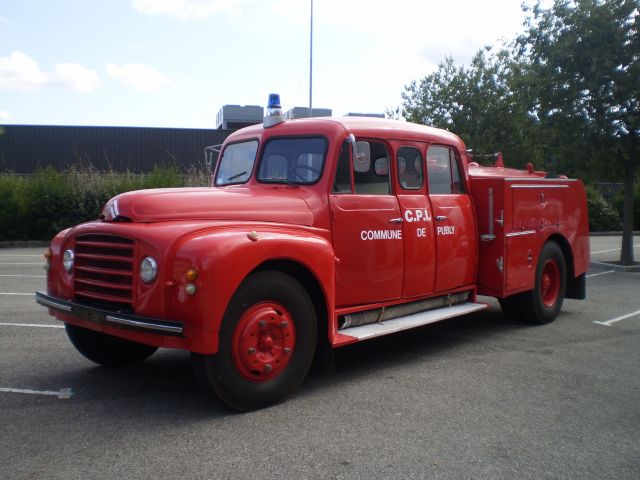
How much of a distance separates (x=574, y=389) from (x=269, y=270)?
2711 millimetres

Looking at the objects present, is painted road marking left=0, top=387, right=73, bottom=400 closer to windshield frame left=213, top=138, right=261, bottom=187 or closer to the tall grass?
windshield frame left=213, top=138, right=261, bottom=187

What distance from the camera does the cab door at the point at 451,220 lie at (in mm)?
6707

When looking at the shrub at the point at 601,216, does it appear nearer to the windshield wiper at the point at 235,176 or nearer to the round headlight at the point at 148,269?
the windshield wiper at the point at 235,176

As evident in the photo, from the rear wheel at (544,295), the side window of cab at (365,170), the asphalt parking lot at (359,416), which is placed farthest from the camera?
the rear wheel at (544,295)

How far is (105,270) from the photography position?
487cm

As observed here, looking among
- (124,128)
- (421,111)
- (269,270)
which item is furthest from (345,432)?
(124,128)

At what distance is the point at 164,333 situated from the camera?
443cm

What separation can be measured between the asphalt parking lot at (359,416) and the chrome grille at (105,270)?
2.59ft

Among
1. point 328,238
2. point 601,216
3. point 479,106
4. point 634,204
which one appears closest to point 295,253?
point 328,238

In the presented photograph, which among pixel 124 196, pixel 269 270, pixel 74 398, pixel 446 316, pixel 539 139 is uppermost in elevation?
pixel 539 139

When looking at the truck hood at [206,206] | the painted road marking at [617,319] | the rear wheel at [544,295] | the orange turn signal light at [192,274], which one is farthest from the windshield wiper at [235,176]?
the painted road marking at [617,319]

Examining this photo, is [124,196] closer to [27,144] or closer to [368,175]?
[368,175]

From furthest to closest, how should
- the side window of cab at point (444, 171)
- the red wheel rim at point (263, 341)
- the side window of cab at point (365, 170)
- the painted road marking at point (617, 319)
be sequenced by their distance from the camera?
the painted road marking at point (617, 319) → the side window of cab at point (444, 171) → the side window of cab at point (365, 170) → the red wheel rim at point (263, 341)

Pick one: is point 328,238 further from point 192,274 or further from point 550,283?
point 550,283
